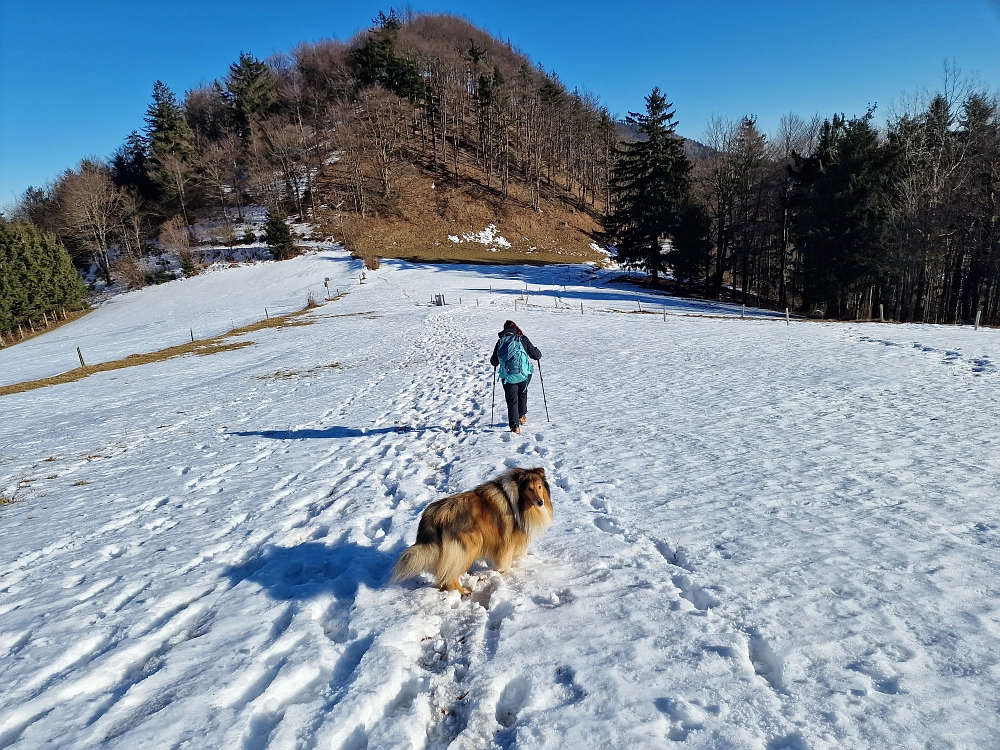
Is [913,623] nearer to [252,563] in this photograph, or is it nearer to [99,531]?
[252,563]

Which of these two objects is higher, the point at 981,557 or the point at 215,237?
the point at 215,237

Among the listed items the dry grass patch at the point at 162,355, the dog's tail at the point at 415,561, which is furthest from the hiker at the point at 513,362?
the dry grass patch at the point at 162,355

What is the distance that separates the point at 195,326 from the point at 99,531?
111 ft

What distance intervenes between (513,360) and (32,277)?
61.0 meters

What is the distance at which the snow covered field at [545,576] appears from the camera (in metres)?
2.98

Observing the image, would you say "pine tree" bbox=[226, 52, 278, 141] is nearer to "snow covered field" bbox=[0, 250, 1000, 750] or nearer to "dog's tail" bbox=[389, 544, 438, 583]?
"snow covered field" bbox=[0, 250, 1000, 750]

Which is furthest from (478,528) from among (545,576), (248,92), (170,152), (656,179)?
(248,92)

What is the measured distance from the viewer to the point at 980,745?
2561 mm

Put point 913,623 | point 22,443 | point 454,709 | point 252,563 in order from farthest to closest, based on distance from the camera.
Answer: point 22,443
point 252,563
point 913,623
point 454,709

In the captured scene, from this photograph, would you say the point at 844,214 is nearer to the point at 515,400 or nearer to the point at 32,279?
the point at 515,400

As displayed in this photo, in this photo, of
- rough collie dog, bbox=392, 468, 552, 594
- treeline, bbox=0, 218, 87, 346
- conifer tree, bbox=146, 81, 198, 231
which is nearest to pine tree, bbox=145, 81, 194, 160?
conifer tree, bbox=146, 81, 198, 231

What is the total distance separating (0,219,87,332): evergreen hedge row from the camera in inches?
1731

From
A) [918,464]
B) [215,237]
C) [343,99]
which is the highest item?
[343,99]

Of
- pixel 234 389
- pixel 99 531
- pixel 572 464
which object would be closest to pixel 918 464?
pixel 572 464
